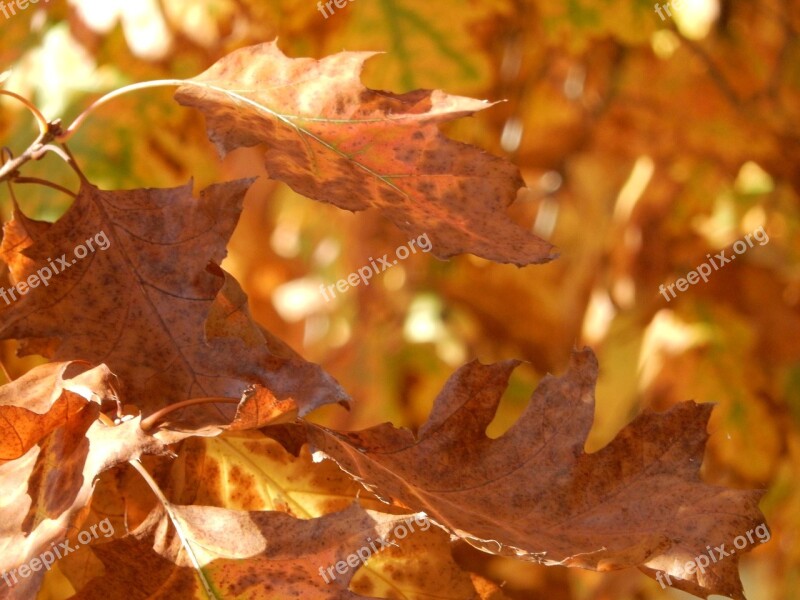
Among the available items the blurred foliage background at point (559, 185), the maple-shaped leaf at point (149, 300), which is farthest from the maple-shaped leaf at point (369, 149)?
the blurred foliage background at point (559, 185)

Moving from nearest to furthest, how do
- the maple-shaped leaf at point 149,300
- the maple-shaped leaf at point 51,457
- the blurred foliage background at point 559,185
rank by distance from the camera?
the maple-shaped leaf at point 51,457 → the maple-shaped leaf at point 149,300 → the blurred foliage background at point 559,185

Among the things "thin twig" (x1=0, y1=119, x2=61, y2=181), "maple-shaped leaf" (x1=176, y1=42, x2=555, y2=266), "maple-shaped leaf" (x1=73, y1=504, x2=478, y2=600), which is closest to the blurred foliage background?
"thin twig" (x1=0, y1=119, x2=61, y2=181)

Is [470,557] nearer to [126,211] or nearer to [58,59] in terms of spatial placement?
[58,59]

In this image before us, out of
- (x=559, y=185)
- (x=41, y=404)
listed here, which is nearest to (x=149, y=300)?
(x=41, y=404)

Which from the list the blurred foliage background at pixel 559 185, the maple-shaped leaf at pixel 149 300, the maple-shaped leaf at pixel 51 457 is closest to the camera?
the maple-shaped leaf at pixel 51 457

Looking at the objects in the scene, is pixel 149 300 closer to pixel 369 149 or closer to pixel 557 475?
pixel 369 149

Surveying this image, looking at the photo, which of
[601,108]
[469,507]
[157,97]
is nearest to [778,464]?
[601,108]

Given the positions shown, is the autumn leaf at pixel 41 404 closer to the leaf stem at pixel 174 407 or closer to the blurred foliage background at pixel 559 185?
the leaf stem at pixel 174 407
